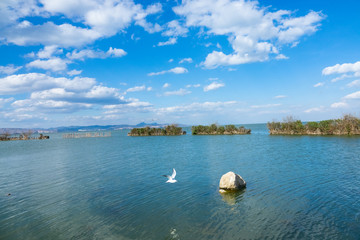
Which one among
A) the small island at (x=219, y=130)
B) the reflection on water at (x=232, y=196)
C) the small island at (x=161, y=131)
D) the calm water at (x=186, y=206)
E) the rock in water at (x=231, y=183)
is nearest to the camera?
the calm water at (x=186, y=206)

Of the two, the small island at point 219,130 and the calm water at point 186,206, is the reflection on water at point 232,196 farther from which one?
the small island at point 219,130

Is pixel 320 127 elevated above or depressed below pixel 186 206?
above

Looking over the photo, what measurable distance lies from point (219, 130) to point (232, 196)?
86.9 m

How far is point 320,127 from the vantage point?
71.6 metres

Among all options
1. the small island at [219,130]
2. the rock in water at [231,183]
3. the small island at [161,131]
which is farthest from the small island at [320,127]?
the rock in water at [231,183]

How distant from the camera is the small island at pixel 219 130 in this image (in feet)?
323

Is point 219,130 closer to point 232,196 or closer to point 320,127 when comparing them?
point 320,127

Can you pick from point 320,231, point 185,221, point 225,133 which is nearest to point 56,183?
point 185,221

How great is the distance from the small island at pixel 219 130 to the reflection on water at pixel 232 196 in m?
83.2

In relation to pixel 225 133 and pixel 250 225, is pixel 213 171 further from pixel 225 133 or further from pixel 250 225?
pixel 225 133

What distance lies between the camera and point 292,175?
21875 mm

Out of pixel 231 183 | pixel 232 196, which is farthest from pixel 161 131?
pixel 232 196

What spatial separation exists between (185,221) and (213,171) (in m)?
12.8

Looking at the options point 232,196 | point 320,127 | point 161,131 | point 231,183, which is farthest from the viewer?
point 161,131
